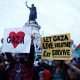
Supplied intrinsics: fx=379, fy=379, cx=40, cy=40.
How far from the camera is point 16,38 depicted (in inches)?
292

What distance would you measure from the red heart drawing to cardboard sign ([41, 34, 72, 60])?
1.41ft

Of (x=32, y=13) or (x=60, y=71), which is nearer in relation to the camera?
(x=60, y=71)

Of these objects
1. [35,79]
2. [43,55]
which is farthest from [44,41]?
[35,79]

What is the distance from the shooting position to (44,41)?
737 cm

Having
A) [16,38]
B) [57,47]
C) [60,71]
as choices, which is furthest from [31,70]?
[16,38]

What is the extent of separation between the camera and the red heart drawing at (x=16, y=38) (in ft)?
23.9

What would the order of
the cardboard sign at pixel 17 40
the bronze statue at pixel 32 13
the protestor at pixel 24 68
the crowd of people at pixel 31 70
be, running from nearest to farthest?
the crowd of people at pixel 31 70, the protestor at pixel 24 68, the cardboard sign at pixel 17 40, the bronze statue at pixel 32 13

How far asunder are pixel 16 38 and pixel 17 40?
0.23ft

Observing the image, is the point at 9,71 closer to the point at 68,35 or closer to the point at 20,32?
the point at 20,32

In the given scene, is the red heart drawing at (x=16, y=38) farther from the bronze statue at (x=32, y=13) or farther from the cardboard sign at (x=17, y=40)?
the bronze statue at (x=32, y=13)

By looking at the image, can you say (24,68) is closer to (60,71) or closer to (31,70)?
(31,70)

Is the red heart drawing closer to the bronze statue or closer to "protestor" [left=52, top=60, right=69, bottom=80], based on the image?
"protestor" [left=52, top=60, right=69, bottom=80]

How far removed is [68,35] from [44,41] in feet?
1.84

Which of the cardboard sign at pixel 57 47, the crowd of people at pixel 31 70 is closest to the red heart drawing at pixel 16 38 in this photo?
the crowd of people at pixel 31 70
